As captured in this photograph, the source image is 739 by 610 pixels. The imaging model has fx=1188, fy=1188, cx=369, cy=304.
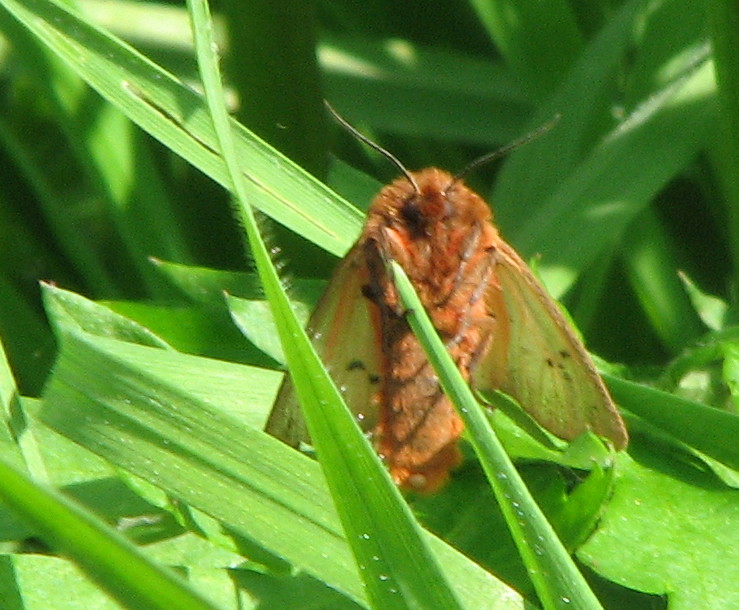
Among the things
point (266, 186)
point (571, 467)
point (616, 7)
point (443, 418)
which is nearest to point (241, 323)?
point (266, 186)

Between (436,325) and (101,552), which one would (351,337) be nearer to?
(436,325)

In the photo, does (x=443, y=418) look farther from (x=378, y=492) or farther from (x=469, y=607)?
(x=378, y=492)

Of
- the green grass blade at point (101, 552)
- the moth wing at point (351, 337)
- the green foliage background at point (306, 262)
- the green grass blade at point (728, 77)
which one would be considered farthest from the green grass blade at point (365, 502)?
the green grass blade at point (728, 77)

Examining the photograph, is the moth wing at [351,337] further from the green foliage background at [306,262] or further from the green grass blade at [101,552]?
the green grass blade at [101,552]

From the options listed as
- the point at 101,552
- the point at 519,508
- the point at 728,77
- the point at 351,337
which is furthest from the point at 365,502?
the point at 728,77

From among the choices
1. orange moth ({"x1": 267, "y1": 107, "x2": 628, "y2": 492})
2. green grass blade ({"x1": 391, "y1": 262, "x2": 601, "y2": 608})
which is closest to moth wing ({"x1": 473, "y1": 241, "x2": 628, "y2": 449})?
orange moth ({"x1": 267, "y1": 107, "x2": 628, "y2": 492})

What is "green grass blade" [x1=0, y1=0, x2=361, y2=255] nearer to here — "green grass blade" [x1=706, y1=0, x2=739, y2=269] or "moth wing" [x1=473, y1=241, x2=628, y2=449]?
"moth wing" [x1=473, y1=241, x2=628, y2=449]

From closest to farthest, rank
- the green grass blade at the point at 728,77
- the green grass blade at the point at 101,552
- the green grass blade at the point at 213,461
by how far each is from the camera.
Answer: the green grass blade at the point at 101,552 → the green grass blade at the point at 213,461 → the green grass blade at the point at 728,77
